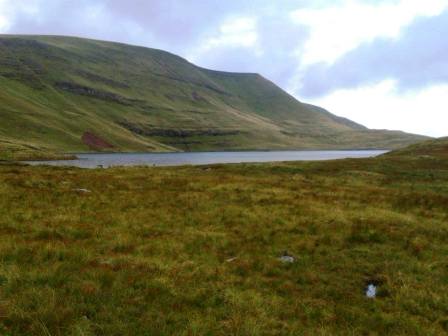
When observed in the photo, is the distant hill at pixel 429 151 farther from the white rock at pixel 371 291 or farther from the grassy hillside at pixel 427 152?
the white rock at pixel 371 291

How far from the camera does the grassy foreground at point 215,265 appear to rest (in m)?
9.21

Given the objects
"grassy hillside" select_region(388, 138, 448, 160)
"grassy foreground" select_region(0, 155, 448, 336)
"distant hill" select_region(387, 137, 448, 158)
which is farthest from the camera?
"distant hill" select_region(387, 137, 448, 158)

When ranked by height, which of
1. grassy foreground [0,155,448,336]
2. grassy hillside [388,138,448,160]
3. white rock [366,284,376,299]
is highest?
grassy hillside [388,138,448,160]

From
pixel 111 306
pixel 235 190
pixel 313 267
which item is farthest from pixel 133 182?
pixel 111 306

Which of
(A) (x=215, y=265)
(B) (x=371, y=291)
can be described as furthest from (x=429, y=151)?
(A) (x=215, y=265)

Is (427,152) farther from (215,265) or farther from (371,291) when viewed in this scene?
(215,265)

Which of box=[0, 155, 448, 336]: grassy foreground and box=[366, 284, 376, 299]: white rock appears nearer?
box=[0, 155, 448, 336]: grassy foreground

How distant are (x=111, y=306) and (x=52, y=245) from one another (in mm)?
5655

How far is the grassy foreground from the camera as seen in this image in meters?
9.21

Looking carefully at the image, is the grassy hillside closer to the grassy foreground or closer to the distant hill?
the distant hill

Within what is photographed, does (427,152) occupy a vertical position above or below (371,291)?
above

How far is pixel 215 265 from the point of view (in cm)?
1343

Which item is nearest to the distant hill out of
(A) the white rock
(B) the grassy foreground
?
(B) the grassy foreground

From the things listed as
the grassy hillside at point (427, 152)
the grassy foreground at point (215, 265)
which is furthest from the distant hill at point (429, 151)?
the grassy foreground at point (215, 265)
